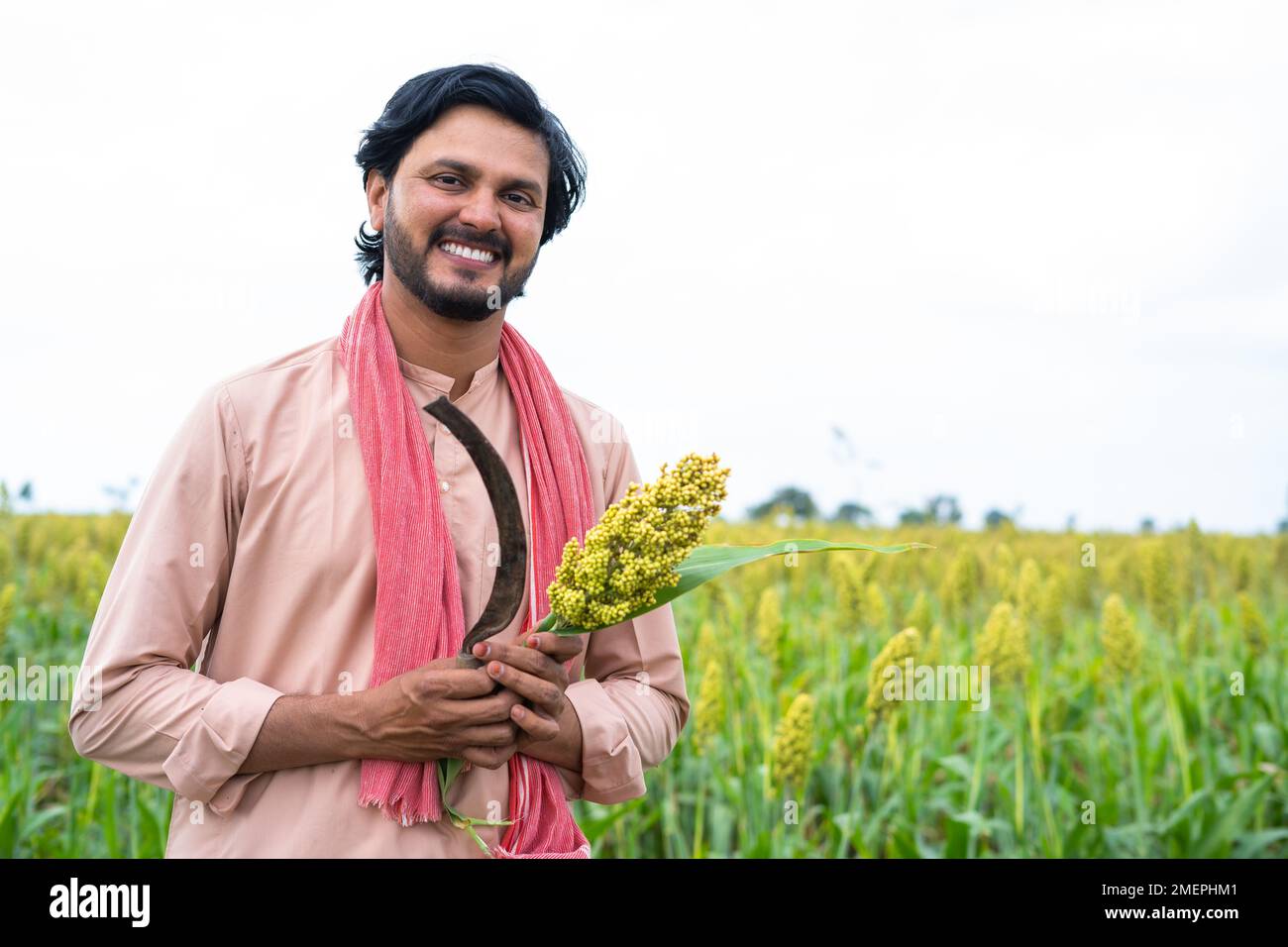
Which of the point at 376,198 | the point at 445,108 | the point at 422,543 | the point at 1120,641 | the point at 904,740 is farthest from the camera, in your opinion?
the point at 904,740

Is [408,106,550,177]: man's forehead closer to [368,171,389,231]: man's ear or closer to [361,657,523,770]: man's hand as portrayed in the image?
[368,171,389,231]: man's ear

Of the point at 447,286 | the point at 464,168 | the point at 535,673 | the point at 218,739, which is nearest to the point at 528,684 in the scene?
the point at 535,673

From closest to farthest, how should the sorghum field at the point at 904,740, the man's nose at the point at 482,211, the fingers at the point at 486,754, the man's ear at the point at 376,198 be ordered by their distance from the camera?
the fingers at the point at 486,754, the man's nose at the point at 482,211, the man's ear at the point at 376,198, the sorghum field at the point at 904,740

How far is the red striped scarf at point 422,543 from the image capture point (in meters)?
2.09

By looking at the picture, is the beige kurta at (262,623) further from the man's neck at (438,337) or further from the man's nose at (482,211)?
the man's nose at (482,211)

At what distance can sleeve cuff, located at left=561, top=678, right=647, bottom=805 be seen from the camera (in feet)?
7.40

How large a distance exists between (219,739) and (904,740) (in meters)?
4.58

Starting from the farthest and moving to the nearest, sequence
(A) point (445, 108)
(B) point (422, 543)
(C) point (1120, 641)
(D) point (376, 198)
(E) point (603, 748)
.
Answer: (C) point (1120, 641), (D) point (376, 198), (A) point (445, 108), (E) point (603, 748), (B) point (422, 543)

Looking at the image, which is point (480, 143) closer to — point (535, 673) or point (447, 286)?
point (447, 286)

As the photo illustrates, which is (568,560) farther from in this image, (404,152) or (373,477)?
(404,152)

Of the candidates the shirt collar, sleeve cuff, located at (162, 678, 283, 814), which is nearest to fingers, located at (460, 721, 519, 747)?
sleeve cuff, located at (162, 678, 283, 814)

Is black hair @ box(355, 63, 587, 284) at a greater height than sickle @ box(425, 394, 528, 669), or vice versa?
black hair @ box(355, 63, 587, 284)

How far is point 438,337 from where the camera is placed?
2398 millimetres

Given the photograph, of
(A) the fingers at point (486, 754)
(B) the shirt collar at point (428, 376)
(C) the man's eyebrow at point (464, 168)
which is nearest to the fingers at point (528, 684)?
(A) the fingers at point (486, 754)
